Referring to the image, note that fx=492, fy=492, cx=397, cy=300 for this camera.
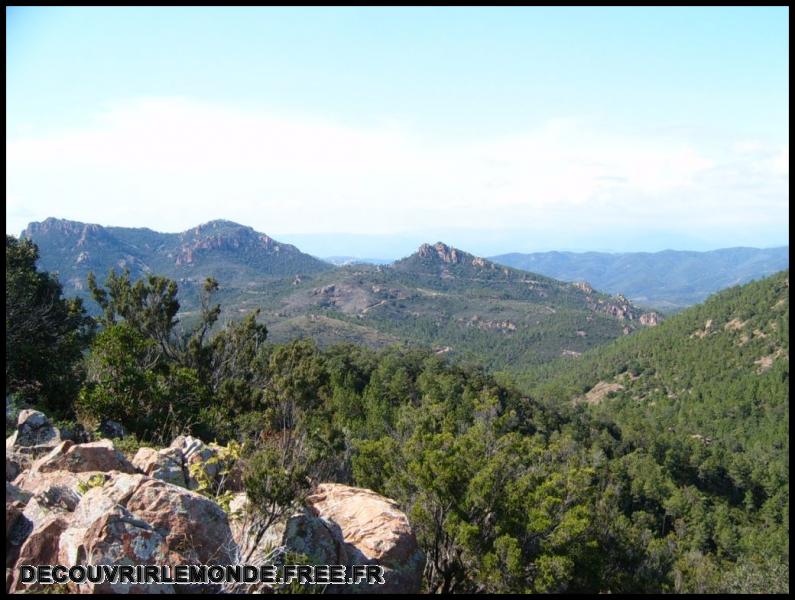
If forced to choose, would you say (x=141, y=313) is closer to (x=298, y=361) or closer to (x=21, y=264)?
(x=21, y=264)

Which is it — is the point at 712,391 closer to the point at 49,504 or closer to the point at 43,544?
the point at 49,504

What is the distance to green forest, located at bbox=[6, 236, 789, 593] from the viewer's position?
11.8 meters

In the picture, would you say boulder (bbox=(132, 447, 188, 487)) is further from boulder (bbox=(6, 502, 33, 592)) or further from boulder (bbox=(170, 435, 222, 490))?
boulder (bbox=(6, 502, 33, 592))

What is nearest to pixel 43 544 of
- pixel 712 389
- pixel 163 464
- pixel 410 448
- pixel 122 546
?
pixel 122 546

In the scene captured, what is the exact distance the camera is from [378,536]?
973 cm

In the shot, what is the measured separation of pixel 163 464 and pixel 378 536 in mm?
4747

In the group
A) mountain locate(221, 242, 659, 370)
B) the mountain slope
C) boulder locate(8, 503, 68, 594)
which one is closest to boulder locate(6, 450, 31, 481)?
boulder locate(8, 503, 68, 594)

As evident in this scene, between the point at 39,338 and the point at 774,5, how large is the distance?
73.6ft

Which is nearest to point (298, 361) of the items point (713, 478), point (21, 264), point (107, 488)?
point (21, 264)

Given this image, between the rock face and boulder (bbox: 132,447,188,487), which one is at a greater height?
boulder (bbox: 132,447,188,487)

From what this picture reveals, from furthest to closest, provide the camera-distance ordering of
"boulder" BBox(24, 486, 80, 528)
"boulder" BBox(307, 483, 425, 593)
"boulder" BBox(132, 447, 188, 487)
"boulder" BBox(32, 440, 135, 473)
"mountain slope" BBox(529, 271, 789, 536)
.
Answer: "mountain slope" BBox(529, 271, 789, 536) → "boulder" BBox(132, 447, 188, 487) → "boulder" BBox(32, 440, 135, 473) → "boulder" BBox(307, 483, 425, 593) → "boulder" BBox(24, 486, 80, 528)

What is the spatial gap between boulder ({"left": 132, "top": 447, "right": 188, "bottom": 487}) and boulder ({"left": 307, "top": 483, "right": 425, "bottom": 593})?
2.86 metres

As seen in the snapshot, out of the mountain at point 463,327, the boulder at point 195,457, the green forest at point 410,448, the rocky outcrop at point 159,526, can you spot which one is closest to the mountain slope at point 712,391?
the green forest at point 410,448

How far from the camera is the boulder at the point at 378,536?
924cm
